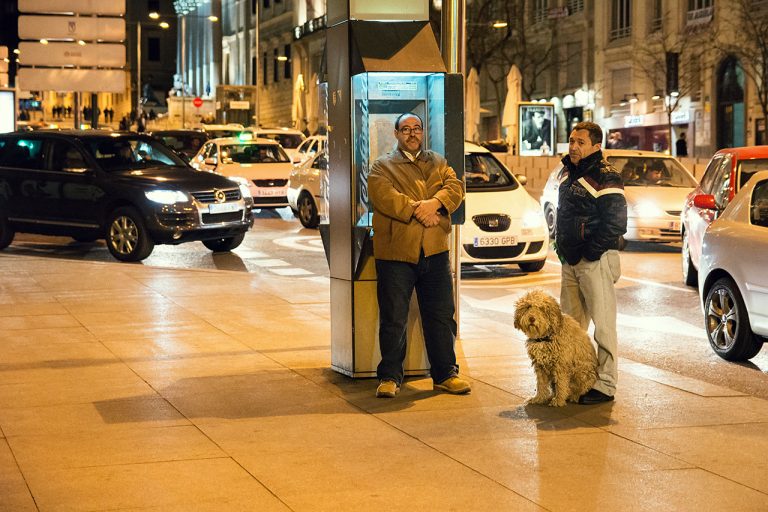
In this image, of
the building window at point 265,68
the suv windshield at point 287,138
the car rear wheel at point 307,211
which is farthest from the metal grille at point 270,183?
the building window at point 265,68

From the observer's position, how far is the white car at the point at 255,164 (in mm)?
27438

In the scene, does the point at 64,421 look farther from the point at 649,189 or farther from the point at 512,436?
the point at 649,189

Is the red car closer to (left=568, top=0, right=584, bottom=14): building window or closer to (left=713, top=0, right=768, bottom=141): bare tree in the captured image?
(left=713, top=0, right=768, bottom=141): bare tree

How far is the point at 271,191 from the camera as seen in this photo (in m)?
27.5

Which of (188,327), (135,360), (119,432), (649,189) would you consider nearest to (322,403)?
(119,432)

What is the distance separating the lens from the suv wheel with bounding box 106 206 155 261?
59.3ft

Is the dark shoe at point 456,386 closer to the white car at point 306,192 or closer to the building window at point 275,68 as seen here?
the white car at point 306,192

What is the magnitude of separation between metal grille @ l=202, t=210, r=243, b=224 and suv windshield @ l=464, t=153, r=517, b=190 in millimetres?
3434

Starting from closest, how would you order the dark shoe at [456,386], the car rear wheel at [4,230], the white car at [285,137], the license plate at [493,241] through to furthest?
the dark shoe at [456,386]
the license plate at [493,241]
the car rear wheel at [4,230]
the white car at [285,137]

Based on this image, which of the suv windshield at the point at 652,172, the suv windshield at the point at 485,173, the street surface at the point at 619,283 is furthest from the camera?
the suv windshield at the point at 652,172

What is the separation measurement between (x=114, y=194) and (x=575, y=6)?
4236 centimetres

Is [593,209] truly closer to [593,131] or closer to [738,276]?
[593,131]

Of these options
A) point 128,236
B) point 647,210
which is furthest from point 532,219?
point 128,236

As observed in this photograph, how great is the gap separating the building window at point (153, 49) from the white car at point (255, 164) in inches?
4515
